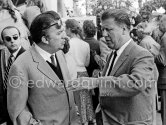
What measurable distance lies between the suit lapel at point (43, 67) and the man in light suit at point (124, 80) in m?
0.30

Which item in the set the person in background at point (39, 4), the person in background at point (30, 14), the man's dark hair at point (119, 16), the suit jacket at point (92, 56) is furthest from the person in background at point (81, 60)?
the man's dark hair at point (119, 16)

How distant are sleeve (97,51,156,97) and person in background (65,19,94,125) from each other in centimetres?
312

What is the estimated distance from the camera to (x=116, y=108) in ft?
9.91

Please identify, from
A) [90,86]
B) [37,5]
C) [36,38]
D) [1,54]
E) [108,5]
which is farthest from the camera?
[108,5]

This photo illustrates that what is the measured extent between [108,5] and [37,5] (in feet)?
19.7

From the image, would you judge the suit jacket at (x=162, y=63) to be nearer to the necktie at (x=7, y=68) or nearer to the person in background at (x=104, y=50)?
the person in background at (x=104, y=50)

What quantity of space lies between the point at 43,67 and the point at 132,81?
2.56 ft

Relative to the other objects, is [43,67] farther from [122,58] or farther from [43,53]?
[122,58]

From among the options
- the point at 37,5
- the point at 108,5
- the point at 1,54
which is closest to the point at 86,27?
the point at 37,5

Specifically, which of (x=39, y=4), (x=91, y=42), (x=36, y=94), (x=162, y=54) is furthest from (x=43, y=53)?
(x=91, y=42)

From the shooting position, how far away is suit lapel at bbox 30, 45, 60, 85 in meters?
2.90

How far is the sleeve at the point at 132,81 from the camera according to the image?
9.04 feet

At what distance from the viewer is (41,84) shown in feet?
9.32

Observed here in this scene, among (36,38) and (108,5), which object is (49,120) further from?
(108,5)
